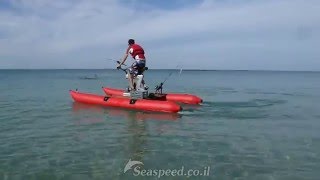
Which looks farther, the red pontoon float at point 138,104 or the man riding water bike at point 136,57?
the man riding water bike at point 136,57

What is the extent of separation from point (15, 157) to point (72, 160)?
5.03ft

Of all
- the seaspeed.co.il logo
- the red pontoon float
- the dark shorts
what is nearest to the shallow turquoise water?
the seaspeed.co.il logo

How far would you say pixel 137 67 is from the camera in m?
17.5

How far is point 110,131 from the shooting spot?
13.2 meters

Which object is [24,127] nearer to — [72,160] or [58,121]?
[58,121]

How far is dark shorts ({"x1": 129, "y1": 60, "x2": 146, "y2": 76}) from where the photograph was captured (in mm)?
17434

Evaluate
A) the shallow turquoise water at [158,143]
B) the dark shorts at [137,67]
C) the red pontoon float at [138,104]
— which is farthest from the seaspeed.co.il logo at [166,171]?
the dark shorts at [137,67]

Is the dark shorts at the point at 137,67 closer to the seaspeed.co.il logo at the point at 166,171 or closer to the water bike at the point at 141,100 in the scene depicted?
the water bike at the point at 141,100

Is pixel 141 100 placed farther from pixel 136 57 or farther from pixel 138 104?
pixel 136 57

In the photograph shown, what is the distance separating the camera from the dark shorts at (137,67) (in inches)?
686

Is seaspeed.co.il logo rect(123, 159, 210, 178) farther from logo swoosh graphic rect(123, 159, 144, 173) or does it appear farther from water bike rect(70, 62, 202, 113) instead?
water bike rect(70, 62, 202, 113)

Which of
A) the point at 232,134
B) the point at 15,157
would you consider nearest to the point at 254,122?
the point at 232,134

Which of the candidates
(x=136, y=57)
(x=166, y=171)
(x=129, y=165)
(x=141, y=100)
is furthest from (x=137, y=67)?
(x=166, y=171)

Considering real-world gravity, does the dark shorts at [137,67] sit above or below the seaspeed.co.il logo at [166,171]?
above
